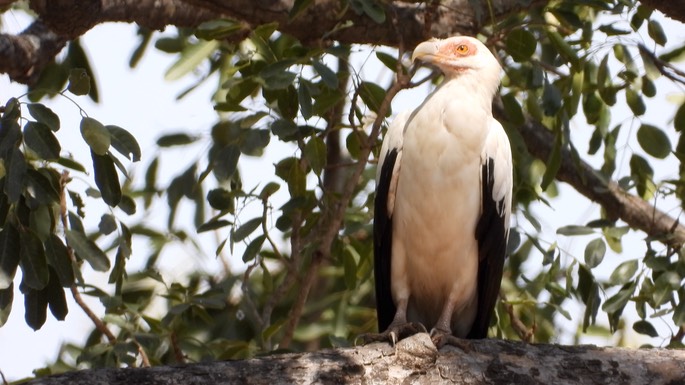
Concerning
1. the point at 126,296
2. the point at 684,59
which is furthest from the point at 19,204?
the point at 684,59

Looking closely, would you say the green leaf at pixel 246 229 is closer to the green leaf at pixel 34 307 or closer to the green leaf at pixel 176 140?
the green leaf at pixel 176 140

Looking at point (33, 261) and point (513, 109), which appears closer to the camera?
point (33, 261)

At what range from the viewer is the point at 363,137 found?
553 centimetres

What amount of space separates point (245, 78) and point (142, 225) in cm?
183

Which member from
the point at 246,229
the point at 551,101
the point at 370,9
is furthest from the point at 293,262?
the point at 551,101

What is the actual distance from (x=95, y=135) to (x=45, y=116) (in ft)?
0.67

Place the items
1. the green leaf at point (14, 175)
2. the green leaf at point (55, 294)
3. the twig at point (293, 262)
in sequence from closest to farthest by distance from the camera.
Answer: the green leaf at point (14, 175) < the green leaf at point (55, 294) < the twig at point (293, 262)

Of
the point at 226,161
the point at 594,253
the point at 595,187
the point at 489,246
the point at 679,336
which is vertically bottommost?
the point at 679,336

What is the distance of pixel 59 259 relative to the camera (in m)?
4.44

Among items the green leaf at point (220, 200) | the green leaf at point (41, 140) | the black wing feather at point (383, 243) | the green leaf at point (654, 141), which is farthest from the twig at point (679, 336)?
the green leaf at point (41, 140)

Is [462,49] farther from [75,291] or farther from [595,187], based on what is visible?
[75,291]

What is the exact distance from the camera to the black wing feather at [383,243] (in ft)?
18.3

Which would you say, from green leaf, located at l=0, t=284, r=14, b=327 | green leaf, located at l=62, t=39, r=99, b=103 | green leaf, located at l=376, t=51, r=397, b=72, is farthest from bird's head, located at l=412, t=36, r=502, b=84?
green leaf, located at l=0, t=284, r=14, b=327

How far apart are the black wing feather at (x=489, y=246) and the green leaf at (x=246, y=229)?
3.69 ft
